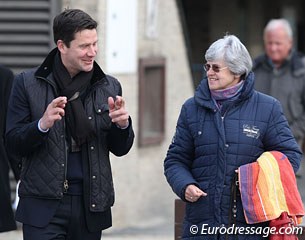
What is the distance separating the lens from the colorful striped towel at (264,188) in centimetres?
480

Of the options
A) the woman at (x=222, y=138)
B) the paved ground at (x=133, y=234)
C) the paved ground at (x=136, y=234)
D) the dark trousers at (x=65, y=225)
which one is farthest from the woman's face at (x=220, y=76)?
the paved ground at (x=133, y=234)

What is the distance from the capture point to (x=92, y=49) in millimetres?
4957

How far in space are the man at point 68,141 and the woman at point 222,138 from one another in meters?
0.37

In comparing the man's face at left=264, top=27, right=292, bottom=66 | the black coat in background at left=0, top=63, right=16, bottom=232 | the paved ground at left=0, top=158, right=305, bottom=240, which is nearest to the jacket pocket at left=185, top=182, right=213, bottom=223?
the black coat in background at left=0, top=63, right=16, bottom=232

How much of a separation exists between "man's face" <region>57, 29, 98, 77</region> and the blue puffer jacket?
56cm

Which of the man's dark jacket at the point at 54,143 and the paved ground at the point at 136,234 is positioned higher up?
the man's dark jacket at the point at 54,143

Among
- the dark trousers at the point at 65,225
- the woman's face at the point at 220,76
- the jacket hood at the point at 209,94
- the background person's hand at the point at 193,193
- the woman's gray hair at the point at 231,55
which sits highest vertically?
the woman's gray hair at the point at 231,55

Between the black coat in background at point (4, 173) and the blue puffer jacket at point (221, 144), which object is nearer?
the blue puffer jacket at point (221, 144)

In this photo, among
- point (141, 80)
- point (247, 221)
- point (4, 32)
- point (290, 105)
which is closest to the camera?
point (247, 221)

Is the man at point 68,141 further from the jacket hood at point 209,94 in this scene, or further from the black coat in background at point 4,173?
the black coat in background at point 4,173

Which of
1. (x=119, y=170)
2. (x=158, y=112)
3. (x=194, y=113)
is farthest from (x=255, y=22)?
(x=194, y=113)

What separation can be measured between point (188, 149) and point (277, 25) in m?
3.35

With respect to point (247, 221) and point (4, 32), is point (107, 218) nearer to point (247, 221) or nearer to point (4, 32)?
point (247, 221)

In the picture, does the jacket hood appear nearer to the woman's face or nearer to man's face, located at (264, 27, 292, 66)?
the woman's face
